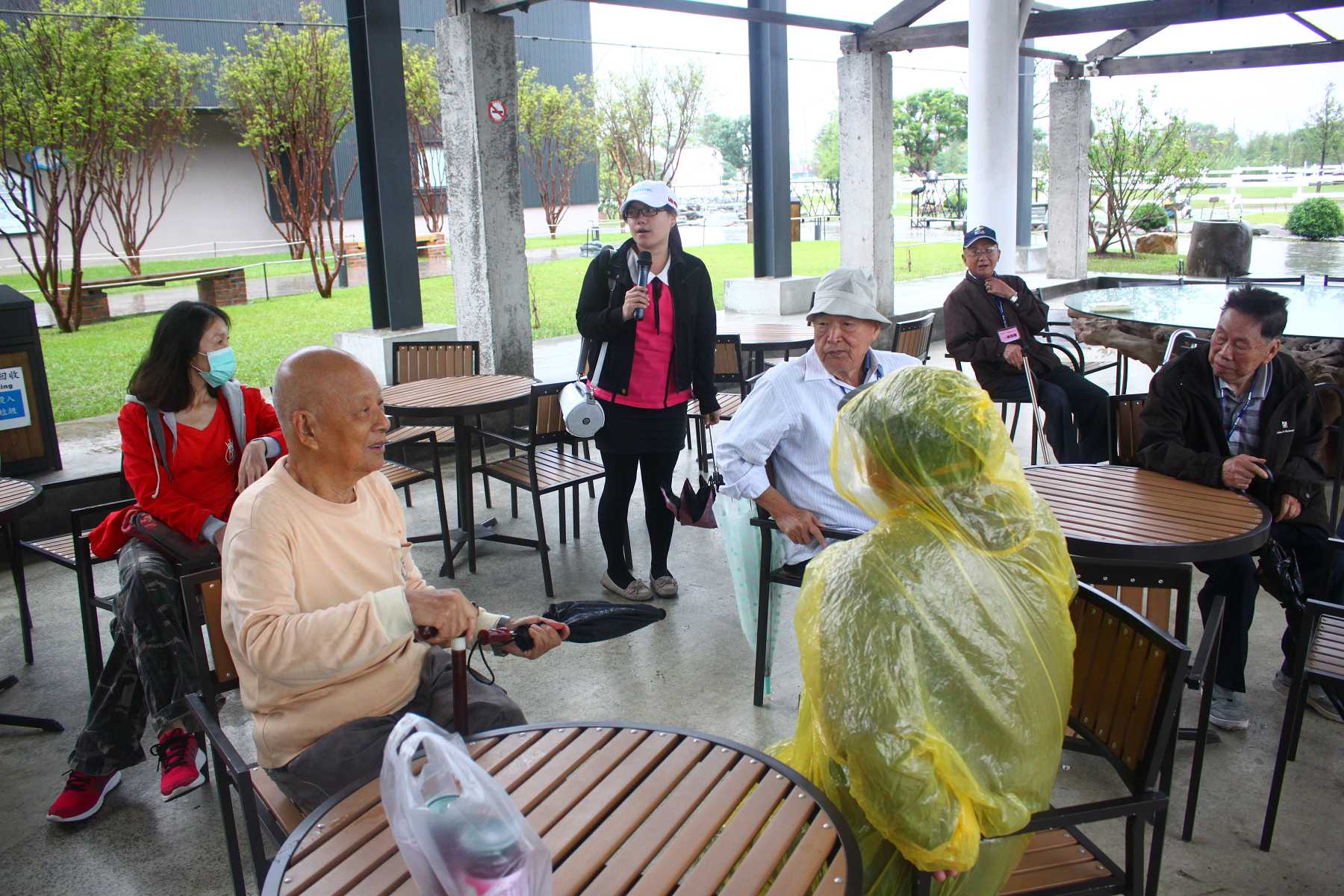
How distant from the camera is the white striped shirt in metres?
3.24

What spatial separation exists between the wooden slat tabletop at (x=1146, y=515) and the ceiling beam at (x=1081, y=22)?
7527mm

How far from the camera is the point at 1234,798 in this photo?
2885mm

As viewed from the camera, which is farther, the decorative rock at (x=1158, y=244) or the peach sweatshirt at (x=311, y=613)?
the decorative rock at (x=1158, y=244)

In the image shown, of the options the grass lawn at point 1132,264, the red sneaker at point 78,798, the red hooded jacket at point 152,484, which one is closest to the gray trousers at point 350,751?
the red sneaker at point 78,798

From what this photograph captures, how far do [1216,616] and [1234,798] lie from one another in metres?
0.76

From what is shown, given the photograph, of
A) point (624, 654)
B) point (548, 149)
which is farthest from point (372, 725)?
point (548, 149)

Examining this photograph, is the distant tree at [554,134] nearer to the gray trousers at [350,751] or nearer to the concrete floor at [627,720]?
the concrete floor at [627,720]

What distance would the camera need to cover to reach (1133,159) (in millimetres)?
19531

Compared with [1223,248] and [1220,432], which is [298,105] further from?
[1220,432]

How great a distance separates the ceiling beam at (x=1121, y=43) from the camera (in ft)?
45.4

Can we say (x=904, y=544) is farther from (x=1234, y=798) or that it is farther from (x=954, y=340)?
(x=954, y=340)

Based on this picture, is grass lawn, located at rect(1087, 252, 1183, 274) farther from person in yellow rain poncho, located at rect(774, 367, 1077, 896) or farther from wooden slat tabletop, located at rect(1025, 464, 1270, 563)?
person in yellow rain poncho, located at rect(774, 367, 1077, 896)

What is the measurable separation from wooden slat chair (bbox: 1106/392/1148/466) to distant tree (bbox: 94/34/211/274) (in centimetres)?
1196

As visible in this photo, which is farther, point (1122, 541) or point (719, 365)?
point (719, 365)
